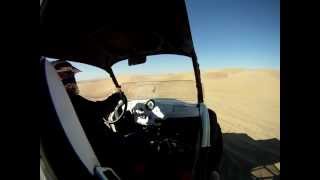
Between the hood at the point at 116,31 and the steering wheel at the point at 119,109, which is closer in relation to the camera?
the hood at the point at 116,31

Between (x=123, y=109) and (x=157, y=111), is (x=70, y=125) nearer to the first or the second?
(x=123, y=109)

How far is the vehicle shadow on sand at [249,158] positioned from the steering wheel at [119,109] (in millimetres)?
2123

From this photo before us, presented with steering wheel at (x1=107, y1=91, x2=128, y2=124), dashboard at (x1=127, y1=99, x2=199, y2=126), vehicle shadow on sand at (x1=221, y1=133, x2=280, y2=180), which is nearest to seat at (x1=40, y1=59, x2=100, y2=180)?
steering wheel at (x1=107, y1=91, x2=128, y2=124)

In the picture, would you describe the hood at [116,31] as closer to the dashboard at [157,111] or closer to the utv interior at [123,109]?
the utv interior at [123,109]

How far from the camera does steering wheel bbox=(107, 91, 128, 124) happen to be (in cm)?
428

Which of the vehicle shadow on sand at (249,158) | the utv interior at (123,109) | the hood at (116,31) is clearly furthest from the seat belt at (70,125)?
the vehicle shadow on sand at (249,158)

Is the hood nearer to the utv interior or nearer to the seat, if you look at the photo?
the utv interior

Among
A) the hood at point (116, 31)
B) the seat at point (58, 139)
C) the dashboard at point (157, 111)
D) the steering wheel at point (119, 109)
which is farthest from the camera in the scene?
the dashboard at point (157, 111)

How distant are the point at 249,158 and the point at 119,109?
131 inches

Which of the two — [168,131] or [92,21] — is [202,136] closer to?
[168,131]

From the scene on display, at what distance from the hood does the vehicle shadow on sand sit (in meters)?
2.27

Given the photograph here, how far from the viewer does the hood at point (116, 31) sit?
3270 mm
